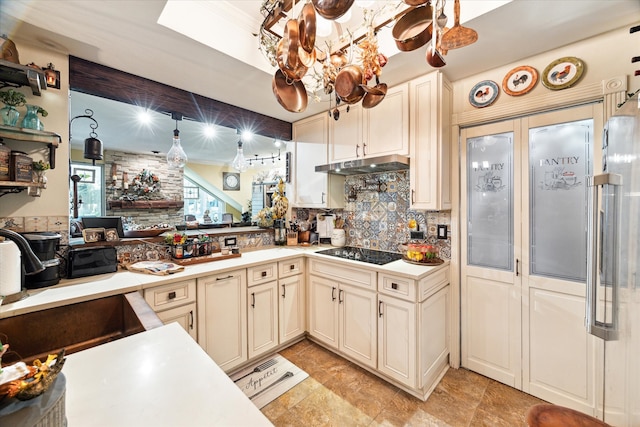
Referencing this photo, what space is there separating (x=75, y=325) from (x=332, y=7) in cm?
195

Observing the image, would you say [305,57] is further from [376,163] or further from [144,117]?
[144,117]

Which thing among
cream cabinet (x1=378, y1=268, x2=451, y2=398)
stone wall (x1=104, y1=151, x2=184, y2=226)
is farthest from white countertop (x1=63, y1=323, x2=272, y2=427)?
stone wall (x1=104, y1=151, x2=184, y2=226)

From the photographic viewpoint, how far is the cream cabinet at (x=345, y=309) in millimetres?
2102

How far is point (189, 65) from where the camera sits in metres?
1.88

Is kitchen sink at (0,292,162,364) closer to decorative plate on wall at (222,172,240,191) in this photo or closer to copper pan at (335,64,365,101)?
copper pan at (335,64,365,101)

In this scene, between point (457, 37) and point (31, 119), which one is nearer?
point (457, 37)

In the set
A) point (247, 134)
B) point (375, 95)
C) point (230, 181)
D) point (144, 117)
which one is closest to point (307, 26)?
point (375, 95)

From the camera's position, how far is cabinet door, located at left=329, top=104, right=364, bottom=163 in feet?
8.15

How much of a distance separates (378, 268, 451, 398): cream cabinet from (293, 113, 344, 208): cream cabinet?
45.7 inches

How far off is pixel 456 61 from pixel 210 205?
794cm

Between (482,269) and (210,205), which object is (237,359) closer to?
(482,269)

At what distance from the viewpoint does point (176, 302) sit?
5.83ft

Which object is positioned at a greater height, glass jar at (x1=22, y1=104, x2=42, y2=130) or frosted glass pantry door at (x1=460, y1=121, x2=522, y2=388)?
glass jar at (x1=22, y1=104, x2=42, y2=130)

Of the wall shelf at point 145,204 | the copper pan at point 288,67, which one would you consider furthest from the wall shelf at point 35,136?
the wall shelf at point 145,204
